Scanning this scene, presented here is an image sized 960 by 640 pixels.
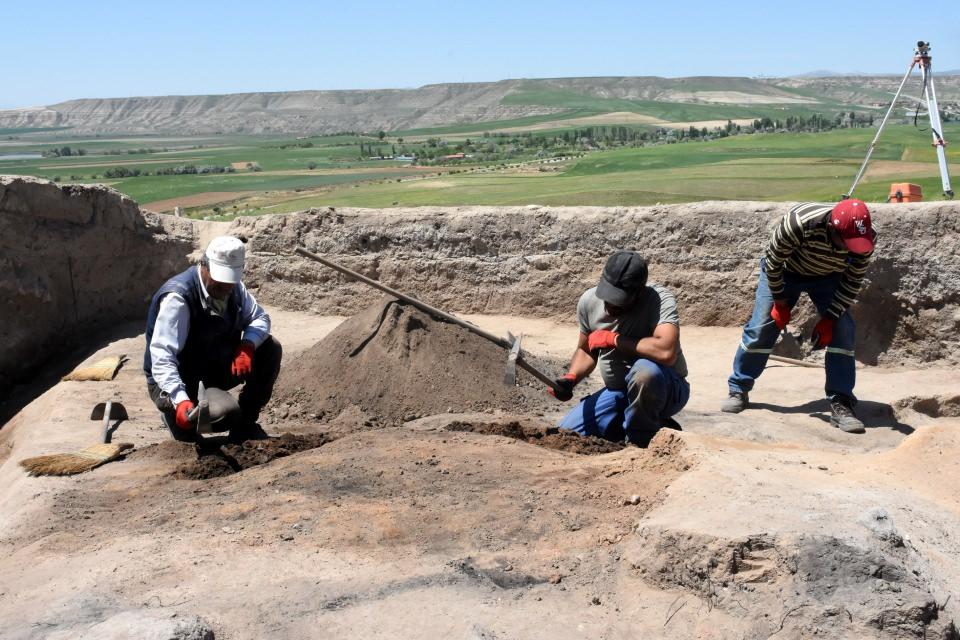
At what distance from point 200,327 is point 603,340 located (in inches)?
88.7

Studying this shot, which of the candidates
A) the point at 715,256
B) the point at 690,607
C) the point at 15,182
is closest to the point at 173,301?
the point at 690,607

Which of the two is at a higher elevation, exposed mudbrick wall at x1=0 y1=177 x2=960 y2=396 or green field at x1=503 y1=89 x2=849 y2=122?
green field at x1=503 y1=89 x2=849 y2=122

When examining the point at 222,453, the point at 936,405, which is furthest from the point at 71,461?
the point at 936,405

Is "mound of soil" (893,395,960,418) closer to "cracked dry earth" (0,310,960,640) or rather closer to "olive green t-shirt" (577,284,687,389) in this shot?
"cracked dry earth" (0,310,960,640)

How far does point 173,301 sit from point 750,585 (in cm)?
322

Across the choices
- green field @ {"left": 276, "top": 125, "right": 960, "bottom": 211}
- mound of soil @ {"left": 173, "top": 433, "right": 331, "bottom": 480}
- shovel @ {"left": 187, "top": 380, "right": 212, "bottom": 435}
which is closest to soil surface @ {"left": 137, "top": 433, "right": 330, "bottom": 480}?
mound of soil @ {"left": 173, "top": 433, "right": 331, "bottom": 480}

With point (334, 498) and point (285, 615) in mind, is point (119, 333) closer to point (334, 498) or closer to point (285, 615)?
point (334, 498)

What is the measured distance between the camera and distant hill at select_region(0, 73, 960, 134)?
58.8m

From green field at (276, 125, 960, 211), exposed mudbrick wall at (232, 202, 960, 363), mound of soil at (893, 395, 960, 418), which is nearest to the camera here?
mound of soil at (893, 395, 960, 418)

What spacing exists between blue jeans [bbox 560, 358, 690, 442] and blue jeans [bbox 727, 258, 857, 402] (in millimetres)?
1286

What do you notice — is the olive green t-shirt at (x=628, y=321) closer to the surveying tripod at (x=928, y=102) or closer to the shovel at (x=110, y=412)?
the shovel at (x=110, y=412)

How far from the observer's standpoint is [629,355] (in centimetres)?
484

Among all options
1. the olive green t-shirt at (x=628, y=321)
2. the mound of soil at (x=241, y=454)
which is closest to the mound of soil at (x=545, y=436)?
the olive green t-shirt at (x=628, y=321)

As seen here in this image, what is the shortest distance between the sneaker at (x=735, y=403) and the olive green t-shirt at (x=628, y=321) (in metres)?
1.38
